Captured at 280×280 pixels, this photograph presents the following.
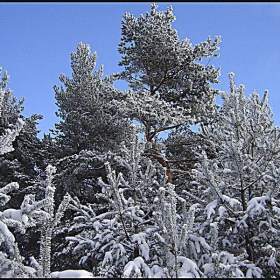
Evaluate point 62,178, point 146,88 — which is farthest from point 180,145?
point 62,178

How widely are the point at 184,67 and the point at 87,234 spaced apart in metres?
6.68

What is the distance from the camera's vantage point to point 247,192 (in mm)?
4430

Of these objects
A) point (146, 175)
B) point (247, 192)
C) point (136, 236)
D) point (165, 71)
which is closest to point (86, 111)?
point (165, 71)

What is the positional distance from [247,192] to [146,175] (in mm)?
1650

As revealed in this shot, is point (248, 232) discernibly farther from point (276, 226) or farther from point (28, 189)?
point (28, 189)

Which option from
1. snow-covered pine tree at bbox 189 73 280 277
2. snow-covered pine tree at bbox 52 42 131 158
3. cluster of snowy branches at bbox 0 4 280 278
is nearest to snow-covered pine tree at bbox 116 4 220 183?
cluster of snowy branches at bbox 0 4 280 278

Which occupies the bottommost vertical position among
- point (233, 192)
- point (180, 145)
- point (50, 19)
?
point (233, 192)

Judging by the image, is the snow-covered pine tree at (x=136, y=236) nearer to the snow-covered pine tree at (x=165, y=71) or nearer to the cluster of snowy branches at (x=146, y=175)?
the cluster of snowy branches at (x=146, y=175)

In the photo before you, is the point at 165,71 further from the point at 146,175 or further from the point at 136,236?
the point at 136,236

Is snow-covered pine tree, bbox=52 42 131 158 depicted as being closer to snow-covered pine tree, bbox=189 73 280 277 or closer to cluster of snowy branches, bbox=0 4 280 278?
cluster of snowy branches, bbox=0 4 280 278

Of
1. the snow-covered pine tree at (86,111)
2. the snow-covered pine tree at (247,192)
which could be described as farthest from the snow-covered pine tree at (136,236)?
the snow-covered pine tree at (86,111)

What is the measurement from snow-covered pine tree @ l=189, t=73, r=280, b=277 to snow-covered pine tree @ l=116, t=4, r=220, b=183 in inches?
157

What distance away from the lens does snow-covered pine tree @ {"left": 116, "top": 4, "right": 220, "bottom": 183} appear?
30.4 ft

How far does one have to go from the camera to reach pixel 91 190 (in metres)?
11.3
